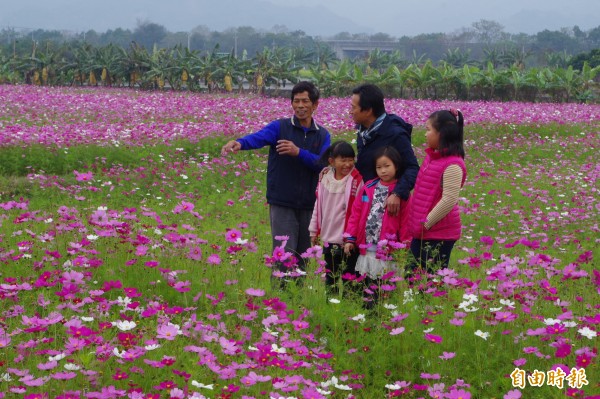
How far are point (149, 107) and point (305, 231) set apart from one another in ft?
51.0

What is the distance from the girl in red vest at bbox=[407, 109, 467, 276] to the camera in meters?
4.74

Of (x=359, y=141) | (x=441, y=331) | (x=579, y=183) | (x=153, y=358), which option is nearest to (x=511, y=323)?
(x=441, y=331)

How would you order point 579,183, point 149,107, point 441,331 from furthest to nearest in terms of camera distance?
point 149,107 → point 579,183 → point 441,331

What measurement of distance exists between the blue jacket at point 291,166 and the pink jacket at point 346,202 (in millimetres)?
223

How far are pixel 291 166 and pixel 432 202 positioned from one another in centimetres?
106

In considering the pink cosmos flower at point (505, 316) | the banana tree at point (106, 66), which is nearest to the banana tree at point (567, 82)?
the banana tree at point (106, 66)

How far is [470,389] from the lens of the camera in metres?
3.91

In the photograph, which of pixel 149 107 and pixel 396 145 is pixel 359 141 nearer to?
pixel 396 145

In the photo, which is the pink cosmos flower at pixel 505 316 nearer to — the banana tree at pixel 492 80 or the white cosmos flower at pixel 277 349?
the white cosmos flower at pixel 277 349

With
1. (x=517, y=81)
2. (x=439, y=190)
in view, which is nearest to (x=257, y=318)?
(x=439, y=190)

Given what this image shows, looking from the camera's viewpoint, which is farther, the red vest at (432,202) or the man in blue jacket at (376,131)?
the man in blue jacket at (376,131)

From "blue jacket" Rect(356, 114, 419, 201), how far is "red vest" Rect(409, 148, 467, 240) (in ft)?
0.25

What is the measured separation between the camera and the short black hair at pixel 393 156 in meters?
4.86

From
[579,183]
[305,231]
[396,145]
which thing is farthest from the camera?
[579,183]
